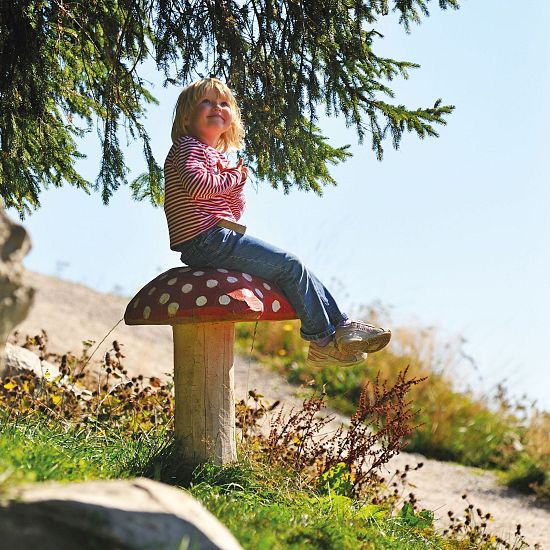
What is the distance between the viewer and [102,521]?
7.95ft

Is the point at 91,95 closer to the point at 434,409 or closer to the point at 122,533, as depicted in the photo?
the point at 122,533

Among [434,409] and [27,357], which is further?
[434,409]

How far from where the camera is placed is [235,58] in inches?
225

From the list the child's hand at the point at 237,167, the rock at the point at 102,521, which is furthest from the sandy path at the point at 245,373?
the rock at the point at 102,521

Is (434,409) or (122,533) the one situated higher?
(434,409)

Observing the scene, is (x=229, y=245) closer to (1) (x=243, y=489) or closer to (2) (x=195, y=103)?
(2) (x=195, y=103)

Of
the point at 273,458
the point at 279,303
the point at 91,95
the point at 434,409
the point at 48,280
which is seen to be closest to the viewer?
the point at 279,303

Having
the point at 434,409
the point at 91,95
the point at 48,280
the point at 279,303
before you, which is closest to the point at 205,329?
the point at 279,303

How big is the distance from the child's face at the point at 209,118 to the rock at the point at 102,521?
248 cm

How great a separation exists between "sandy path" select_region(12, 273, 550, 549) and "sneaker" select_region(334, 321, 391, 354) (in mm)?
1089

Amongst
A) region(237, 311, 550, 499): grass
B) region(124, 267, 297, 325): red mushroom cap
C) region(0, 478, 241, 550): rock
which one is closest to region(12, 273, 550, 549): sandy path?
region(237, 311, 550, 499): grass

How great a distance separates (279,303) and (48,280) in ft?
32.3

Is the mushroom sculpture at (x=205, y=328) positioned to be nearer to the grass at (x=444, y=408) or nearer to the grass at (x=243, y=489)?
the grass at (x=243, y=489)

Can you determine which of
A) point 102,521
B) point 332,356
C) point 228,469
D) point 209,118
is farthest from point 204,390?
point 102,521
